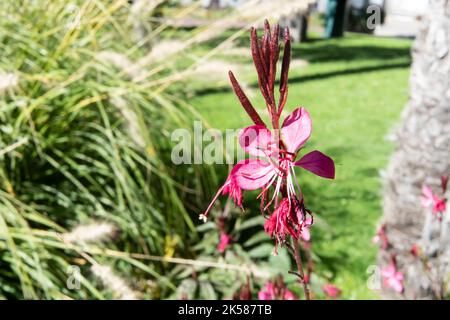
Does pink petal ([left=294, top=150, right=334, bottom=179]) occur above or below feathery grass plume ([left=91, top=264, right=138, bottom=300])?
above

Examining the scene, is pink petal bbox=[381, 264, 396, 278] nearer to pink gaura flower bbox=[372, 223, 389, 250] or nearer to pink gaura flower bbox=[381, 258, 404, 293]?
pink gaura flower bbox=[381, 258, 404, 293]

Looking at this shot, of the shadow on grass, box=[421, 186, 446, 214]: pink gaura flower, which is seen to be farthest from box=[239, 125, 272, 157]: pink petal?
the shadow on grass

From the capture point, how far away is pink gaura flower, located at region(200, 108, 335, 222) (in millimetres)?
572

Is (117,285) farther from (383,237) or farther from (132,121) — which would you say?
(383,237)

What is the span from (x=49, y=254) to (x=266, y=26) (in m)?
1.53

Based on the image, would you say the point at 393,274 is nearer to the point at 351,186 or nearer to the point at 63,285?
the point at 63,285

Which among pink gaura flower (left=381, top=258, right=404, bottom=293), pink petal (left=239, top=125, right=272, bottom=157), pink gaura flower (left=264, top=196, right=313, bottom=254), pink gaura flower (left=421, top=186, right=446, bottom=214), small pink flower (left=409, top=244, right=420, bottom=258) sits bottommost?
pink gaura flower (left=381, top=258, right=404, bottom=293)

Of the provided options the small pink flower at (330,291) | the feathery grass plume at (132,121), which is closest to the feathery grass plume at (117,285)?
the feathery grass plume at (132,121)

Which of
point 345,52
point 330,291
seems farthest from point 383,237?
point 345,52

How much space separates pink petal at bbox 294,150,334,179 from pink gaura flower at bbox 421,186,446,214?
1310mm

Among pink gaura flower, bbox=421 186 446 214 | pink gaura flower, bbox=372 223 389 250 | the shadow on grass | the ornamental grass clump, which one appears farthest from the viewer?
the shadow on grass

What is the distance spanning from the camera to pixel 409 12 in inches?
577

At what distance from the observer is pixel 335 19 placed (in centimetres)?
1210

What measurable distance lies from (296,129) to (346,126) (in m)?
4.84
